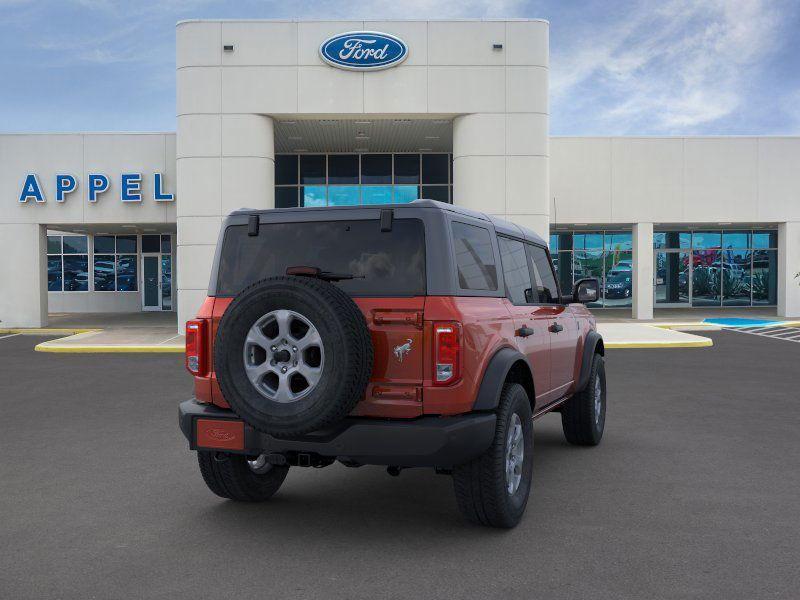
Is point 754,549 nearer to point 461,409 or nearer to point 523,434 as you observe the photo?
point 523,434

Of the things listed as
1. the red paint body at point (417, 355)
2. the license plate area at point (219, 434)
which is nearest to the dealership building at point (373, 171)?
the license plate area at point (219, 434)

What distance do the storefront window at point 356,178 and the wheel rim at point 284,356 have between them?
2125 cm

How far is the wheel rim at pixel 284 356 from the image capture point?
4.10m

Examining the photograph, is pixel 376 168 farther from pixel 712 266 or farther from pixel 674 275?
pixel 712 266

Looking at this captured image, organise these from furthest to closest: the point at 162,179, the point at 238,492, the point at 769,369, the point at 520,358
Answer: the point at 162,179 → the point at 769,369 → the point at 238,492 → the point at 520,358

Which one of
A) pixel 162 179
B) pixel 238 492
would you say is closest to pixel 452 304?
pixel 238 492

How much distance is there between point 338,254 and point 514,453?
1687mm

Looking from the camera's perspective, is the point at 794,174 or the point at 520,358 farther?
the point at 794,174

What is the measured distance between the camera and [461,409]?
4270 mm

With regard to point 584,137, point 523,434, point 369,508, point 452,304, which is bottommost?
point 369,508

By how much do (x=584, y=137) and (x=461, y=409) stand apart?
22674 mm

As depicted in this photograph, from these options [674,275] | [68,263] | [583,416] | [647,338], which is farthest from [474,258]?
[68,263]

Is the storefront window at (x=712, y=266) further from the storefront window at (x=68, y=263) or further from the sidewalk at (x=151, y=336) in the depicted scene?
the storefront window at (x=68, y=263)

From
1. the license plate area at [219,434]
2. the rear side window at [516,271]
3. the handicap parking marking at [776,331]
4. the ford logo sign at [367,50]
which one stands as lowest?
the handicap parking marking at [776,331]
